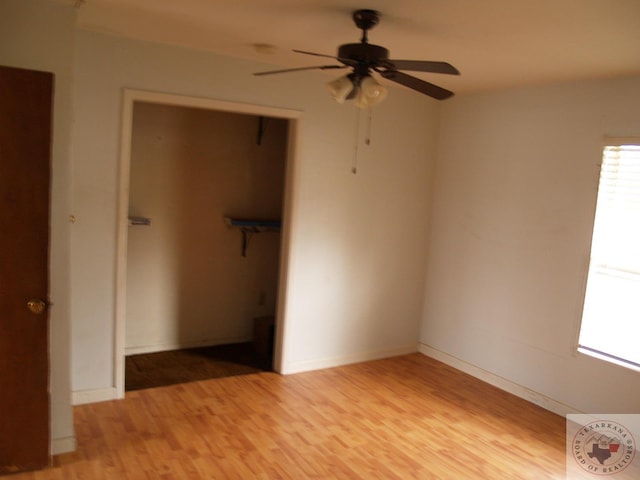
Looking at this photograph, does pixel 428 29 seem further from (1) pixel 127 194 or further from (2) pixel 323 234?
(1) pixel 127 194

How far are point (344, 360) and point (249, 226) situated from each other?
4.89 ft

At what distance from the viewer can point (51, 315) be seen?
2812 millimetres

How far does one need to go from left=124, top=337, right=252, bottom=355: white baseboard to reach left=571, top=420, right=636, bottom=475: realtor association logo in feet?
9.83

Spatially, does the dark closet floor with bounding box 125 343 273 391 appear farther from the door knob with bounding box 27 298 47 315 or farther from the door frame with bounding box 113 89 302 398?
the door knob with bounding box 27 298 47 315

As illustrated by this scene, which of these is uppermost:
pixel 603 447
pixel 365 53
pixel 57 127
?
pixel 365 53

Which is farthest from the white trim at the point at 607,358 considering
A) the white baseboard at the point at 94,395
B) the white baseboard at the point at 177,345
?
the white baseboard at the point at 94,395

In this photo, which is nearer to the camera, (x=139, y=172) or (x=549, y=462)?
(x=549, y=462)

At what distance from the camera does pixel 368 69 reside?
2.48 m

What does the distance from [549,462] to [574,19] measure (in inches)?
99.3

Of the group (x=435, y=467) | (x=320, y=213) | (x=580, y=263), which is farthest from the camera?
(x=320, y=213)

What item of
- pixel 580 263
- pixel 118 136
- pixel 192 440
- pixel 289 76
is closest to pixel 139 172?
pixel 118 136

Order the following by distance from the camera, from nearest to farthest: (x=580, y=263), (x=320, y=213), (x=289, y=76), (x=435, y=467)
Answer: (x=435, y=467)
(x=580, y=263)
(x=289, y=76)
(x=320, y=213)

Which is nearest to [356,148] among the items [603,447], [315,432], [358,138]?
[358,138]

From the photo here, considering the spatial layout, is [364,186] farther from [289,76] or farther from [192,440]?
[192,440]
